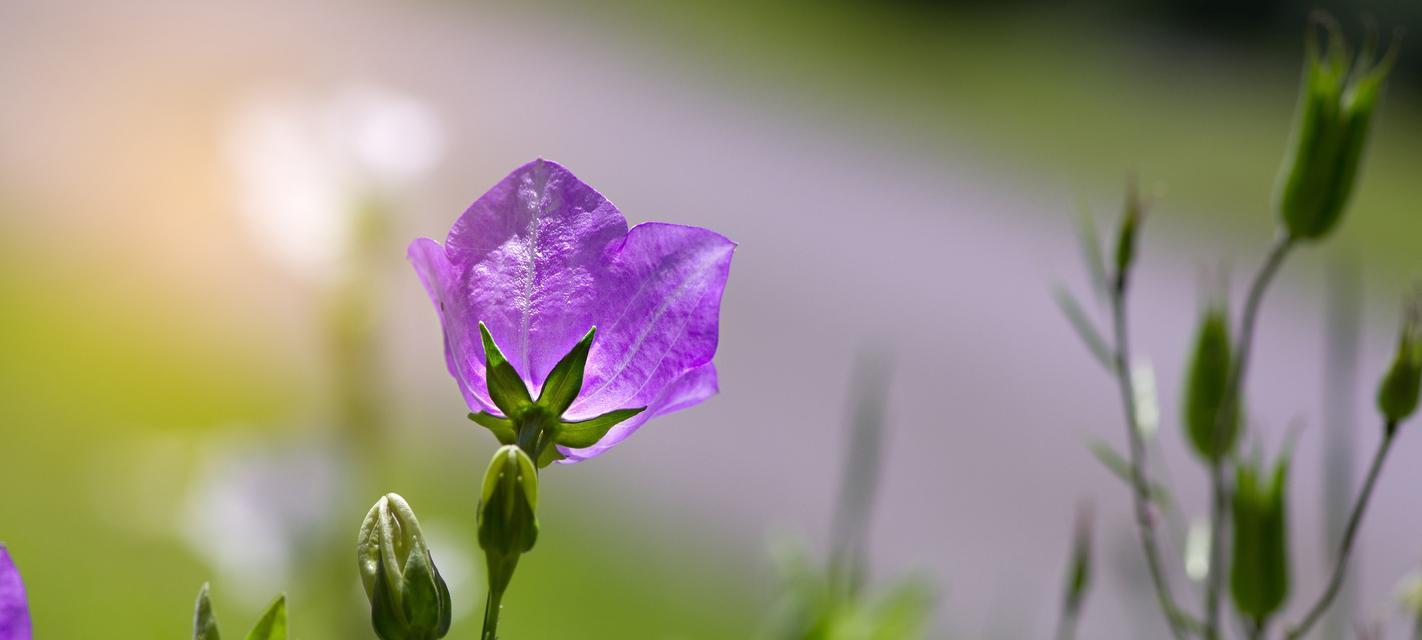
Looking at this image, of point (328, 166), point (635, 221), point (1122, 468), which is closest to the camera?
point (1122, 468)

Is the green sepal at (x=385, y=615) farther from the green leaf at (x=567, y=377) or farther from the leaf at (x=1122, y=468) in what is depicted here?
the leaf at (x=1122, y=468)

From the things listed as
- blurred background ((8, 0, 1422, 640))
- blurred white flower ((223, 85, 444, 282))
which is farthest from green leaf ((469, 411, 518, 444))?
blurred white flower ((223, 85, 444, 282))

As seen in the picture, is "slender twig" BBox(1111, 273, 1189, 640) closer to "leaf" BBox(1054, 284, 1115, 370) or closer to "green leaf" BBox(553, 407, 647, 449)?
"leaf" BBox(1054, 284, 1115, 370)

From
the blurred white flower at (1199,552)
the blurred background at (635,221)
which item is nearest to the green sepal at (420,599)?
the blurred background at (635,221)

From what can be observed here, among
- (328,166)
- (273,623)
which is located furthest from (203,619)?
(328,166)

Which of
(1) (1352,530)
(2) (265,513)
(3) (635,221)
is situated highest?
(1) (1352,530)

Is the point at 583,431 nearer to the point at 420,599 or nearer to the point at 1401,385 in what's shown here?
the point at 420,599

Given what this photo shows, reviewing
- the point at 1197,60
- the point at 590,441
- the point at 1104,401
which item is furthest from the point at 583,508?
the point at 1197,60
